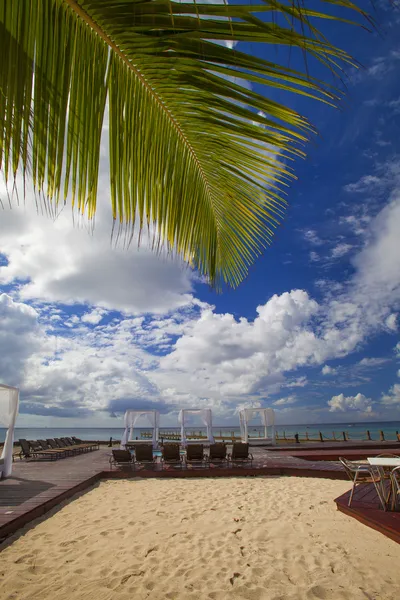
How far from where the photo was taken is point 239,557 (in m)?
4.68

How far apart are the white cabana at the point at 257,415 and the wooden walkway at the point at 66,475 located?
319 centimetres

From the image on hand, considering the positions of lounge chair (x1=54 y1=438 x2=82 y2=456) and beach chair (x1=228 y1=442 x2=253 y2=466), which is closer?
beach chair (x1=228 y1=442 x2=253 y2=466)

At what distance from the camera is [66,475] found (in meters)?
10.1

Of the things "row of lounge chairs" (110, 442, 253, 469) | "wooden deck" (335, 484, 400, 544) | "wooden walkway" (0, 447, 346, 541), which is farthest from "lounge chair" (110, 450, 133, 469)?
"wooden deck" (335, 484, 400, 544)

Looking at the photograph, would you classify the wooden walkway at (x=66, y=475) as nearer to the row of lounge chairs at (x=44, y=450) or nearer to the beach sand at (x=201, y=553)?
the beach sand at (x=201, y=553)

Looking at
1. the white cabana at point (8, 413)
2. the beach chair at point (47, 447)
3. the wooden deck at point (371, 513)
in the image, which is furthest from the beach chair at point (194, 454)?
the beach chair at point (47, 447)

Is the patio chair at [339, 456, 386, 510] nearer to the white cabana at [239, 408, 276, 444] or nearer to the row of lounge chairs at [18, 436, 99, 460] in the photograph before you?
the white cabana at [239, 408, 276, 444]

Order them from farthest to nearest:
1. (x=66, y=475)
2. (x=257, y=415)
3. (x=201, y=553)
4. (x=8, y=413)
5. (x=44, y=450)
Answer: (x=257, y=415)
(x=44, y=450)
(x=66, y=475)
(x=8, y=413)
(x=201, y=553)

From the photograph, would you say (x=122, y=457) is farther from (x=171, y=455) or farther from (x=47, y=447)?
(x=47, y=447)

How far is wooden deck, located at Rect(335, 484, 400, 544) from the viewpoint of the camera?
501cm

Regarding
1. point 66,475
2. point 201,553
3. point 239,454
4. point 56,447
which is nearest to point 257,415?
point 239,454

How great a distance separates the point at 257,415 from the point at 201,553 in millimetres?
13778

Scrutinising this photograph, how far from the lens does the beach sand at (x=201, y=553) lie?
3850 millimetres

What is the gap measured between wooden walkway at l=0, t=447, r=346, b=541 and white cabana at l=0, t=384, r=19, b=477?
14.5 inches
